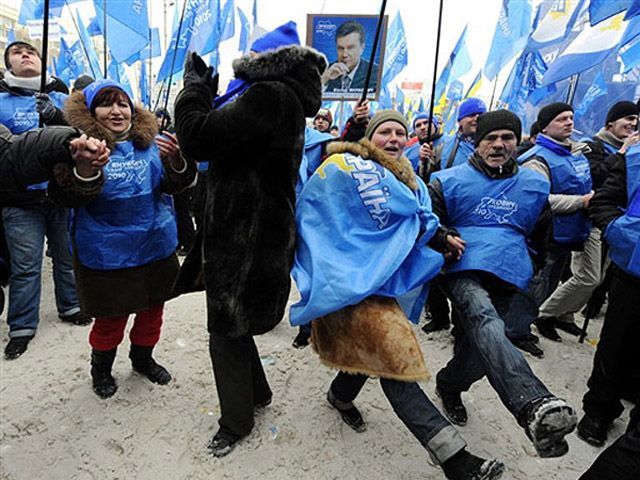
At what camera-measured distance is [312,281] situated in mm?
1924

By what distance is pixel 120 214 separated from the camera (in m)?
2.35

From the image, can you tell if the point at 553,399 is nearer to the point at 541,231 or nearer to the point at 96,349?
the point at 541,231

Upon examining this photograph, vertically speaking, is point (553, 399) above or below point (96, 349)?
above

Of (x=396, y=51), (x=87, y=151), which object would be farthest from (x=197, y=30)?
(x=87, y=151)

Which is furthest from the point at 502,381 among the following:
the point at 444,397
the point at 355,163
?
the point at 355,163

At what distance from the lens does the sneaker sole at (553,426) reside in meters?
1.62

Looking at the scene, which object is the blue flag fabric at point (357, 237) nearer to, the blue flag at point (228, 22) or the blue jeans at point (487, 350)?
the blue jeans at point (487, 350)

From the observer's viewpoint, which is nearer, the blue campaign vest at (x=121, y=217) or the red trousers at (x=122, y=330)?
the blue campaign vest at (x=121, y=217)

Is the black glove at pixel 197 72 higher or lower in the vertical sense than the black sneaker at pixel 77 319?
higher

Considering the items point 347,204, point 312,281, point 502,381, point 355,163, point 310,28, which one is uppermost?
point 310,28

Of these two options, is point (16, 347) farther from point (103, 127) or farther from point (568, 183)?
point (568, 183)

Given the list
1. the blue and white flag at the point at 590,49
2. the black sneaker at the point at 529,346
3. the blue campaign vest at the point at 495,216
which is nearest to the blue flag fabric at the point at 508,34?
the blue and white flag at the point at 590,49

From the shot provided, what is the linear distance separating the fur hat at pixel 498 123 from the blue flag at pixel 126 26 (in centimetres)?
647

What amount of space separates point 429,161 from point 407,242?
80.8 inches
